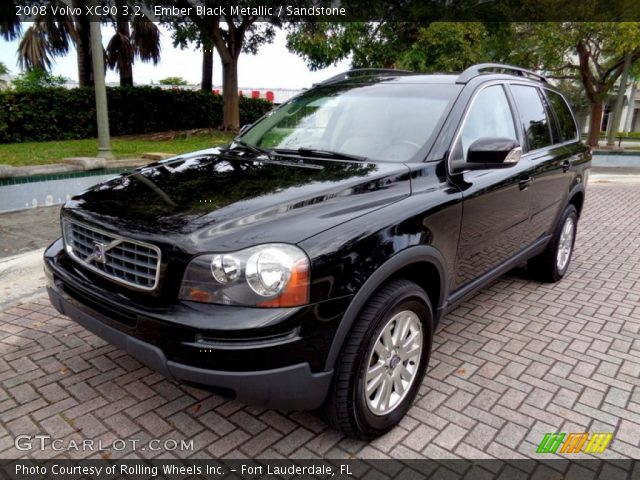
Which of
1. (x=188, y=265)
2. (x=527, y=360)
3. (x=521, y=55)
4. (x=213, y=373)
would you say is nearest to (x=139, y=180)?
(x=188, y=265)

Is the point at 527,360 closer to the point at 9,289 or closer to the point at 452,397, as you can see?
the point at 452,397

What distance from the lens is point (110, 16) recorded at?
15.8 m

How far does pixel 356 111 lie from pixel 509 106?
4.07 feet

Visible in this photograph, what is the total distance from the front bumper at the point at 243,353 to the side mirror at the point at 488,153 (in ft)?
4.73

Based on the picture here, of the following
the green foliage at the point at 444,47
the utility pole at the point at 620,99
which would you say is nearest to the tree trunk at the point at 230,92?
the green foliage at the point at 444,47

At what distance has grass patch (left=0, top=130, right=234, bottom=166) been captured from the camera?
925cm

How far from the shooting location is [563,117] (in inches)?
193

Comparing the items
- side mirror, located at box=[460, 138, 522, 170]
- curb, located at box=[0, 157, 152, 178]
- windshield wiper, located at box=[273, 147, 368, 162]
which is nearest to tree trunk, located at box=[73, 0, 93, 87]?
curb, located at box=[0, 157, 152, 178]

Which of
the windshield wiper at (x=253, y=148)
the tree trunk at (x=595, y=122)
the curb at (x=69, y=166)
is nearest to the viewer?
the windshield wiper at (x=253, y=148)

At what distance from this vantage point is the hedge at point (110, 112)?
12.6 metres

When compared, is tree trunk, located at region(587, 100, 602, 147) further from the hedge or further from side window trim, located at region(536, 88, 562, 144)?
side window trim, located at region(536, 88, 562, 144)

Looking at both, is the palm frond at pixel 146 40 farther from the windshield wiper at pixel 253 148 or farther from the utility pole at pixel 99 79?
the windshield wiper at pixel 253 148

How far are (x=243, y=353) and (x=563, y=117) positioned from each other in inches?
166

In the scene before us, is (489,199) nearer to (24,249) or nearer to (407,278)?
(407,278)
